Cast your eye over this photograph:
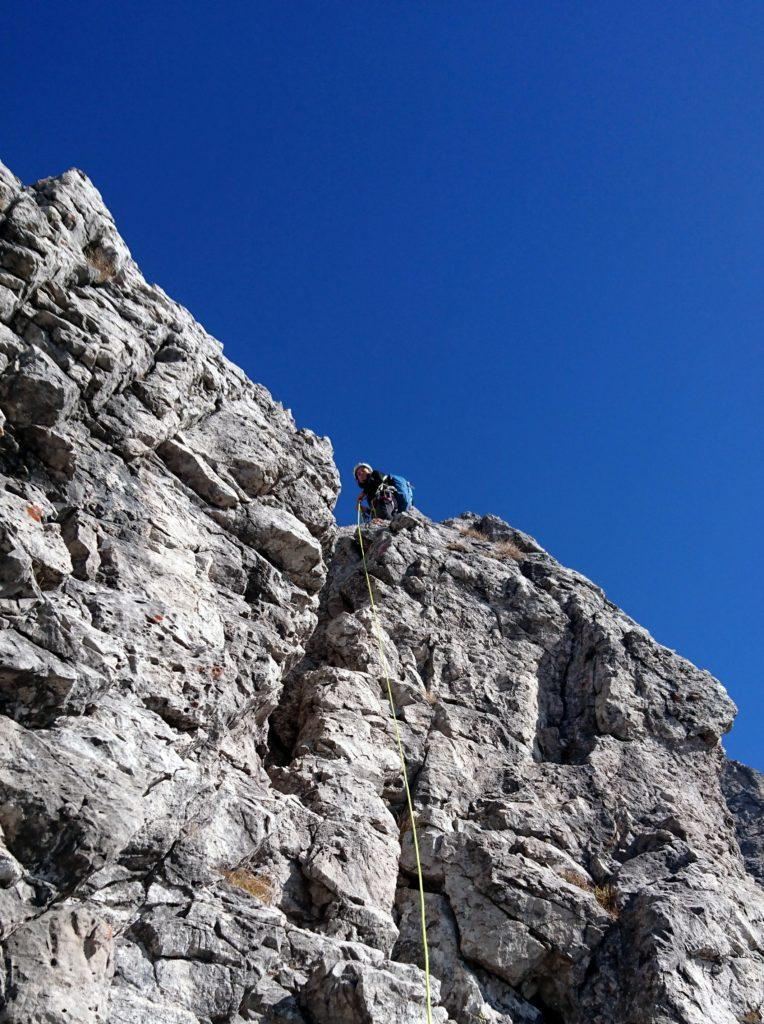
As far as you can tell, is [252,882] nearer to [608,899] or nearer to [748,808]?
[608,899]

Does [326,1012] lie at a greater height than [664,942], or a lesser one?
lesser

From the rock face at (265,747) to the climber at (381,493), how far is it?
382 cm

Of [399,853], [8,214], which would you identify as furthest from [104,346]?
[399,853]

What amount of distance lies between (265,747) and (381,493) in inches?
399

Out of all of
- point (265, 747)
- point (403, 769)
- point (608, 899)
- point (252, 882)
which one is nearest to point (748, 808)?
point (608, 899)

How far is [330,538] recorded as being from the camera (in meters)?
17.1

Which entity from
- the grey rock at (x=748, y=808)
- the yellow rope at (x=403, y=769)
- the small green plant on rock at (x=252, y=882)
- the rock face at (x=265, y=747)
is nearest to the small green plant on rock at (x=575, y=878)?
the rock face at (x=265, y=747)

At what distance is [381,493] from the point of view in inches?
899

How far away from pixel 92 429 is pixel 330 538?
232 inches

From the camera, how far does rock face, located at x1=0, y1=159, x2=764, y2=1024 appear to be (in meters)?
8.59

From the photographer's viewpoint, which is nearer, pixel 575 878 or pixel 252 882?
pixel 252 882

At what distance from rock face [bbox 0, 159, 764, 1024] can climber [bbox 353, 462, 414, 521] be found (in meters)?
3.82

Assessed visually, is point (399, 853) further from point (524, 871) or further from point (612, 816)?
point (612, 816)

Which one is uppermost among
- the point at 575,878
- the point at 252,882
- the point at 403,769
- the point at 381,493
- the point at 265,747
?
the point at 381,493
